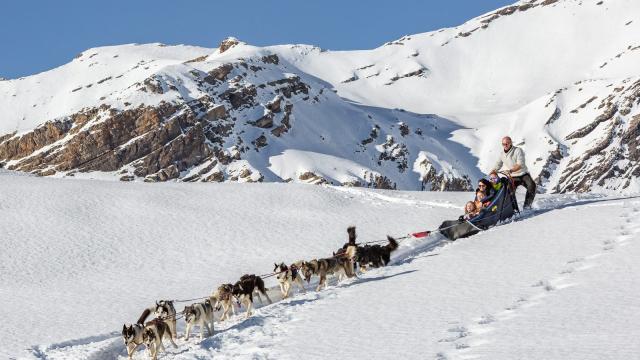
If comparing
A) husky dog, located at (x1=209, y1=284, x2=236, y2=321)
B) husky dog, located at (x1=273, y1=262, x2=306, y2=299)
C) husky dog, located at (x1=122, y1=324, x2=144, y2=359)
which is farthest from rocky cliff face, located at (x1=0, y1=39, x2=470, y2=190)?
husky dog, located at (x1=122, y1=324, x2=144, y2=359)

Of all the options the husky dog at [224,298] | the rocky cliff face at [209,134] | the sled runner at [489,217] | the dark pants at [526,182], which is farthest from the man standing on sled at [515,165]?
the rocky cliff face at [209,134]

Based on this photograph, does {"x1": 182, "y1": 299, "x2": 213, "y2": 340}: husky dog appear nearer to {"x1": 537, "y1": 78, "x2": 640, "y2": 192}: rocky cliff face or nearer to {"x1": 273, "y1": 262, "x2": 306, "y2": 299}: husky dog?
{"x1": 273, "y1": 262, "x2": 306, "y2": 299}: husky dog

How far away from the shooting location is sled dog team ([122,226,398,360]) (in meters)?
12.6

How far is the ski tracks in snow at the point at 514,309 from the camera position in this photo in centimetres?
1061

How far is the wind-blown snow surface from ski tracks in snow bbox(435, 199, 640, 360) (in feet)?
0.11

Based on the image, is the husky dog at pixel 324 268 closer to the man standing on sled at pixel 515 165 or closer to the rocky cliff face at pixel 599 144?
the man standing on sled at pixel 515 165

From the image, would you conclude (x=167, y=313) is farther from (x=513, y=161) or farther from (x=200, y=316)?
(x=513, y=161)

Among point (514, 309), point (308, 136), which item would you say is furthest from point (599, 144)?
point (514, 309)

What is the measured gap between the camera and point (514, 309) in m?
12.3

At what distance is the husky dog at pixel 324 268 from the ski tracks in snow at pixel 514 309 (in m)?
3.95

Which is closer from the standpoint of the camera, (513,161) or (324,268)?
(324,268)

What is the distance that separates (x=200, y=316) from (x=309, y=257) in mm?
6665

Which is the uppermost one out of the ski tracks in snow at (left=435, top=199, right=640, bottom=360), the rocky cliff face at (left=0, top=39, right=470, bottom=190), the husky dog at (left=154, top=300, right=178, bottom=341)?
the rocky cliff face at (left=0, top=39, right=470, bottom=190)

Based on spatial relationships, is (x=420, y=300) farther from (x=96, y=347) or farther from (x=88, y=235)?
(x=88, y=235)
